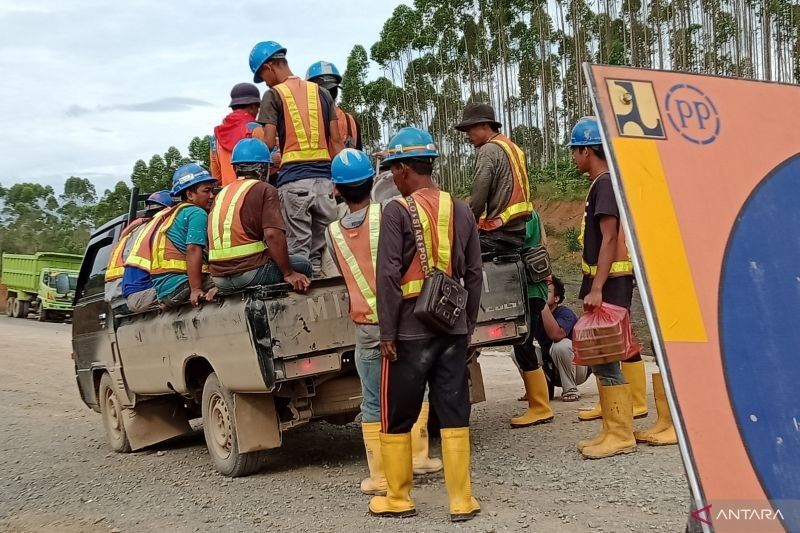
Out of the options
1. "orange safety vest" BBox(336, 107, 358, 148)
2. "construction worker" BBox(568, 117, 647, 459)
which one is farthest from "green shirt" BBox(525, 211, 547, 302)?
"orange safety vest" BBox(336, 107, 358, 148)

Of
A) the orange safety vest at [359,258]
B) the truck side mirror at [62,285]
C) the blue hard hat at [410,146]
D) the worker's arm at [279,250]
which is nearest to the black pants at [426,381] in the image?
the orange safety vest at [359,258]

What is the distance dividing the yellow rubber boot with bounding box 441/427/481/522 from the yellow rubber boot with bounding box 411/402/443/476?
997 mm

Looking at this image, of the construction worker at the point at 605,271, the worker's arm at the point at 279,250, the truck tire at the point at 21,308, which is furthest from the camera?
the truck tire at the point at 21,308

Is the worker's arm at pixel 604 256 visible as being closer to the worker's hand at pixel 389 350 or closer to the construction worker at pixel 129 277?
the worker's hand at pixel 389 350

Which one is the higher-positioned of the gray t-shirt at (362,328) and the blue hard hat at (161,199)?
the blue hard hat at (161,199)

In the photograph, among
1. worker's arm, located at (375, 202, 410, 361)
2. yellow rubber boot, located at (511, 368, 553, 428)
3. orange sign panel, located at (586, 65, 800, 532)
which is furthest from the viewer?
yellow rubber boot, located at (511, 368, 553, 428)

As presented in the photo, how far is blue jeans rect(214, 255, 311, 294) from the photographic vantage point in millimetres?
5199

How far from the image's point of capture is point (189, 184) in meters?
5.88

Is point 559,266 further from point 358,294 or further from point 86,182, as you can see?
point 86,182

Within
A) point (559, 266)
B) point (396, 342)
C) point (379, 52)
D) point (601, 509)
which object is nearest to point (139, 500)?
point (396, 342)

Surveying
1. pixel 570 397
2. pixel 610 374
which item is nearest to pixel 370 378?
pixel 610 374

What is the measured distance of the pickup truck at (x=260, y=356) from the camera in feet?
15.4

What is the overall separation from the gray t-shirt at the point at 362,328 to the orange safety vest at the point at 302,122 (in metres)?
1.25

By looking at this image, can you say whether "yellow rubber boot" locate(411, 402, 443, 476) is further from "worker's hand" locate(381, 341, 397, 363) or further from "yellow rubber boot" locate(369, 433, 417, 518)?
"worker's hand" locate(381, 341, 397, 363)
